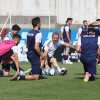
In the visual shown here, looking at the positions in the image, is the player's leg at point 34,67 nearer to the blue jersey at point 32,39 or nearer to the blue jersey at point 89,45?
the blue jersey at point 32,39

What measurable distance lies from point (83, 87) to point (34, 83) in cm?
159

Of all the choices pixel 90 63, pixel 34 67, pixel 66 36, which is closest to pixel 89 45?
pixel 90 63

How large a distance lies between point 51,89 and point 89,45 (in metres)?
2.96

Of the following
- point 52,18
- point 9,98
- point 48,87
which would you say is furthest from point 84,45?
point 52,18

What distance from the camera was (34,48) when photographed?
1714 centimetres

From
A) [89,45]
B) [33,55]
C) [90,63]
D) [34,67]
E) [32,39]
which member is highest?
[32,39]

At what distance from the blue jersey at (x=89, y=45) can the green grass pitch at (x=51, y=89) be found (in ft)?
2.41

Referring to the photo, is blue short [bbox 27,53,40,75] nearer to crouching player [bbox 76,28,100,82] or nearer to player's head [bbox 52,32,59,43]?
crouching player [bbox 76,28,100,82]

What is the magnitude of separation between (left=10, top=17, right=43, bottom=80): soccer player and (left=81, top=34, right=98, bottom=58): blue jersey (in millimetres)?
1180

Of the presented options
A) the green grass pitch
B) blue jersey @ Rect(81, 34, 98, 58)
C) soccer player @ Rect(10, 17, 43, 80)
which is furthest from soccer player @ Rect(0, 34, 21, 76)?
blue jersey @ Rect(81, 34, 98, 58)

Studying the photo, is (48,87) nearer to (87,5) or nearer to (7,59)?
(7,59)

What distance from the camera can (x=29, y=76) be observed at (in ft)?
56.4

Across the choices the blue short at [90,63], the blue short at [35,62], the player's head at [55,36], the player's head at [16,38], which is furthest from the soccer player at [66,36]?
the blue short at [90,63]

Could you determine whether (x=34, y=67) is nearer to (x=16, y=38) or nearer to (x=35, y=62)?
(x=35, y=62)
